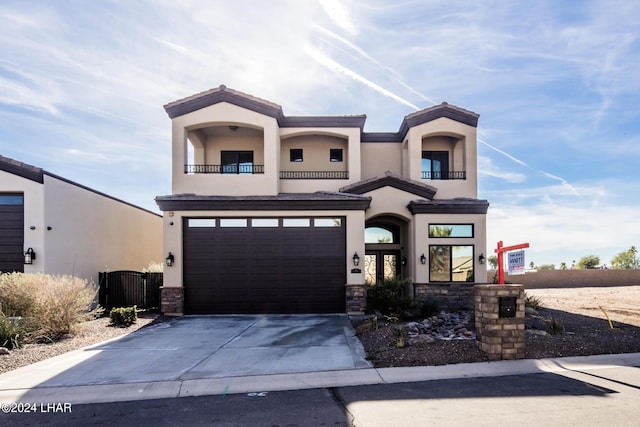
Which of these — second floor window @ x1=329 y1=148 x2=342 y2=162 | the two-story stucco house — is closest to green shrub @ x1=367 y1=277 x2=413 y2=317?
the two-story stucco house

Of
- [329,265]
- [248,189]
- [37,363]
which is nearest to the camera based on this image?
[37,363]

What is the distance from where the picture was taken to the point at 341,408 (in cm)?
546

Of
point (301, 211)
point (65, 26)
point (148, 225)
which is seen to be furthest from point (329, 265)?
point (148, 225)

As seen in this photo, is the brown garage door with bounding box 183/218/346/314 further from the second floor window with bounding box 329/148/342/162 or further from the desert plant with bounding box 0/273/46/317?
the second floor window with bounding box 329/148/342/162

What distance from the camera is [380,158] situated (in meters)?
18.8

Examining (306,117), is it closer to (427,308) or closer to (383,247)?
(383,247)

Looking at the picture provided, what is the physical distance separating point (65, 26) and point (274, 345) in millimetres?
10382

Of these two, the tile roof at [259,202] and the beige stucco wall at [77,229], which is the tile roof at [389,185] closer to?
the tile roof at [259,202]

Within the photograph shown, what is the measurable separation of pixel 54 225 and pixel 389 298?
39.5 feet

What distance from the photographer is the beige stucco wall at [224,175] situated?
51.5 ft

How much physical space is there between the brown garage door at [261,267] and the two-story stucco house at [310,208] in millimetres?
36

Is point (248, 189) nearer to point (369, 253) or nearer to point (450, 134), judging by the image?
point (369, 253)

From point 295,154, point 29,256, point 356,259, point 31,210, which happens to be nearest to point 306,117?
point 295,154

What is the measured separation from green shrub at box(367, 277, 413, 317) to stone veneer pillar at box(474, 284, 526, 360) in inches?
182
